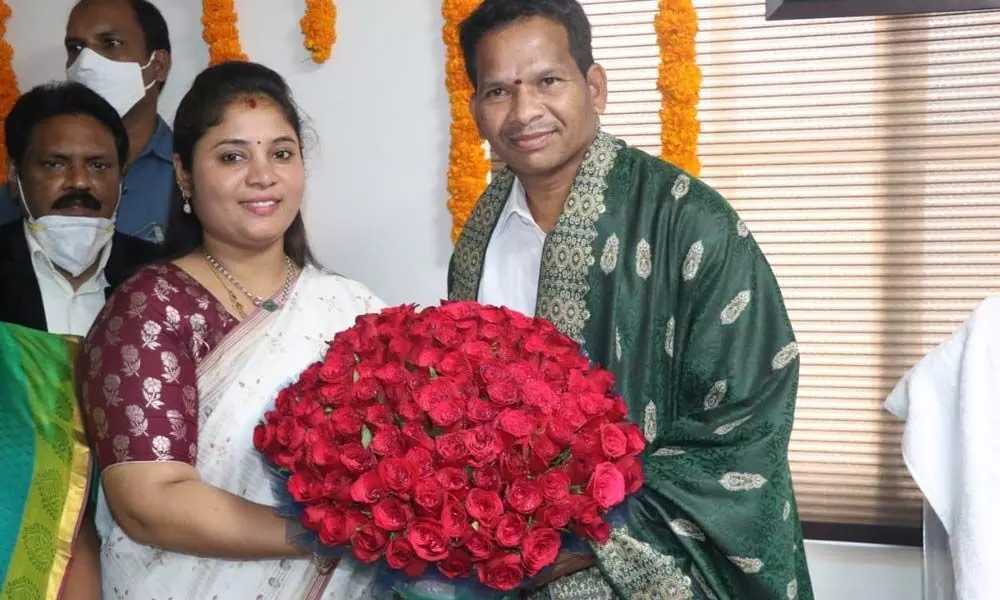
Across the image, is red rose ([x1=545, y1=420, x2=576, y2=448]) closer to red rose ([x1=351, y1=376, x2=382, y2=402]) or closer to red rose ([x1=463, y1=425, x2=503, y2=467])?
red rose ([x1=463, y1=425, x2=503, y2=467])

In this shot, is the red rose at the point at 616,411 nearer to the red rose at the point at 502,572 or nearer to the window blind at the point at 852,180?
the red rose at the point at 502,572

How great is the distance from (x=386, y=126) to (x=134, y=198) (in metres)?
0.96

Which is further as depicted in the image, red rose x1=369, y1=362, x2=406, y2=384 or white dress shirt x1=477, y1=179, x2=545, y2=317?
white dress shirt x1=477, y1=179, x2=545, y2=317

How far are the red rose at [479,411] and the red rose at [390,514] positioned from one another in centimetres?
16

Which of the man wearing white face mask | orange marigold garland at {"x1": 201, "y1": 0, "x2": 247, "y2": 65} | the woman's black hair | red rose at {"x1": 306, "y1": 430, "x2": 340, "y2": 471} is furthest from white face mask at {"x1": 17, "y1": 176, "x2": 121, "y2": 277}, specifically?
red rose at {"x1": 306, "y1": 430, "x2": 340, "y2": 471}

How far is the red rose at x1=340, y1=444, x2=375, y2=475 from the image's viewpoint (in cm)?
150

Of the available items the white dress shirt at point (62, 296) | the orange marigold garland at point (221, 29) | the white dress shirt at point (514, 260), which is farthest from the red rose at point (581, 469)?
the orange marigold garland at point (221, 29)

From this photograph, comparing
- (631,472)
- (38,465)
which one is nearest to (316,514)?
(631,472)

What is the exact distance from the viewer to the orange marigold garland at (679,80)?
3.62 meters

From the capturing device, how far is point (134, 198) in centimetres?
376

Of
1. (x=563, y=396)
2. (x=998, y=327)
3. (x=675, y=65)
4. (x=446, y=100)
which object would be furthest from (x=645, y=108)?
(x=563, y=396)

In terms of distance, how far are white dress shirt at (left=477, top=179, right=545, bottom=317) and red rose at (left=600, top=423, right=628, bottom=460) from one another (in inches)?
27.0

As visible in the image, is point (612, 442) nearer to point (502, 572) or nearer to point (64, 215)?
point (502, 572)

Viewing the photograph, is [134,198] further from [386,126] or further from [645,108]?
[645,108]
